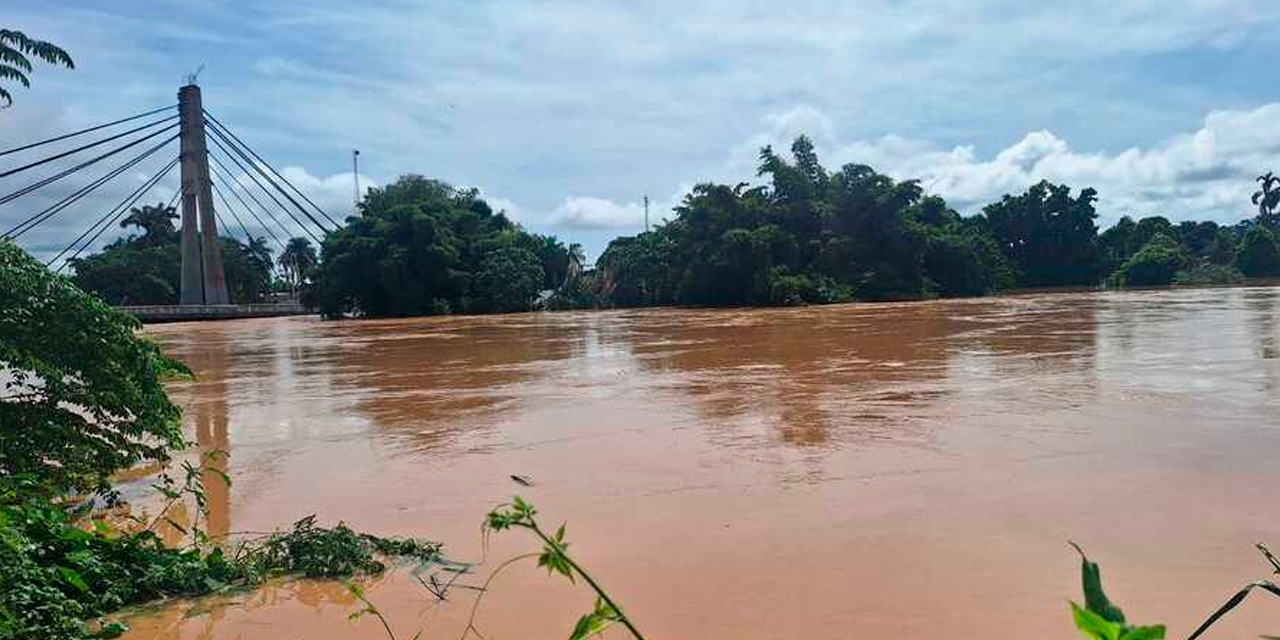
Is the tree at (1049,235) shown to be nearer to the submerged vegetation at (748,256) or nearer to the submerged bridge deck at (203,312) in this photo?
the submerged vegetation at (748,256)

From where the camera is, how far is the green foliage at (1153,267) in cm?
5078

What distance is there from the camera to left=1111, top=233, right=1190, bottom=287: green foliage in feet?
167

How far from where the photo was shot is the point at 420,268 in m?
42.6

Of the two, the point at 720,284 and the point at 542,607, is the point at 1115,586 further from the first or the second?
the point at 720,284

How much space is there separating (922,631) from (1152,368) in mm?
8612

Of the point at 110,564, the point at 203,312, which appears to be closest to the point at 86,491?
the point at 110,564

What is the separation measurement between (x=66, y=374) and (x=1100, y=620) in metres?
5.49

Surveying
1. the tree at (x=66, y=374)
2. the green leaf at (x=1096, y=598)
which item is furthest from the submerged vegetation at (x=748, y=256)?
the green leaf at (x=1096, y=598)

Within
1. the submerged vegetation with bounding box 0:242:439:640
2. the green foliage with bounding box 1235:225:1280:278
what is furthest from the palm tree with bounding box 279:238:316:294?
the submerged vegetation with bounding box 0:242:439:640

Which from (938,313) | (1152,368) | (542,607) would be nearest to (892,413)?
(1152,368)

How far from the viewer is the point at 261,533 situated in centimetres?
503

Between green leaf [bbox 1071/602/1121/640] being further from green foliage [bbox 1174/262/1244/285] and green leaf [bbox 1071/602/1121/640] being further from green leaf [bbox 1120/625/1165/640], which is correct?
green foliage [bbox 1174/262/1244/285]

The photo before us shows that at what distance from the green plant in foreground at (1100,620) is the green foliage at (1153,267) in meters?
55.6

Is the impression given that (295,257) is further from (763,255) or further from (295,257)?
(763,255)
